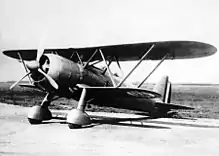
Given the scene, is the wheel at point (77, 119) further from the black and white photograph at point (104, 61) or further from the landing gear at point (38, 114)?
the landing gear at point (38, 114)

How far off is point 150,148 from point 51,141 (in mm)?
1164

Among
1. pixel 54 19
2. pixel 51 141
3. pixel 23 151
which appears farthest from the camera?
pixel 54 19

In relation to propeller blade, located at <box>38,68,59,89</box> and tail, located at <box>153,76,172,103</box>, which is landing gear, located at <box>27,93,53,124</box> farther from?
tail, located at <box>153,76,172,103</box>

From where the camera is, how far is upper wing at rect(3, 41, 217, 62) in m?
3.94

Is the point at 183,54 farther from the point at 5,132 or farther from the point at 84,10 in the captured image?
the point at 5,132

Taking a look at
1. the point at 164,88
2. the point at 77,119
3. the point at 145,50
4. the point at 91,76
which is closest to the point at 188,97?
the point at 164,88

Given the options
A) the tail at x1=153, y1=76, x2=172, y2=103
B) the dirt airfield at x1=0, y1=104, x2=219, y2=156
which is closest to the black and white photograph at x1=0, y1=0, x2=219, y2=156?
the dirt airfield at x1=0, y1=104, x2=219, y2=156

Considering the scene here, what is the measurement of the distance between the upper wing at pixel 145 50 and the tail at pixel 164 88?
806 millimetres

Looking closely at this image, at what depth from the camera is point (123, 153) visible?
305cm

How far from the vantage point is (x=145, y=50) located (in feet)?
14.9

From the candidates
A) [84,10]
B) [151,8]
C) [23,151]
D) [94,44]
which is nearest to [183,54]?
[151,8]

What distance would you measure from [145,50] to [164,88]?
4.72 ft

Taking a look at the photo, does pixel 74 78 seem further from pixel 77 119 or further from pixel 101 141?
pixel 101 141

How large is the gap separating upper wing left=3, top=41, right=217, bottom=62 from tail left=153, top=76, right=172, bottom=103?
2.65ft
